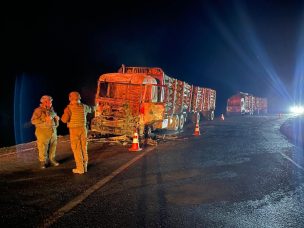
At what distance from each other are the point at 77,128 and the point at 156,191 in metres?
2.50

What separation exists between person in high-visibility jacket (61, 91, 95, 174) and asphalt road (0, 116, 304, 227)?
0.33m

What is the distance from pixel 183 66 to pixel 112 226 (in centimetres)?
6715

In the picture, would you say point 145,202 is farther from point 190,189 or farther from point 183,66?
point 183,66

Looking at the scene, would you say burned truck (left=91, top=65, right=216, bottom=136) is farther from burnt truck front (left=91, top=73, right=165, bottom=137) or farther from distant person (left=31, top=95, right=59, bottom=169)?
distant person (left=31, top=95, right=59, bottom=169)

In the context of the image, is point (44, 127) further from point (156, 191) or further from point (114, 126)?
point (114, 126)

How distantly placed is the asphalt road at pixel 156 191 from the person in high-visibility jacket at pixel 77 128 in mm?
331

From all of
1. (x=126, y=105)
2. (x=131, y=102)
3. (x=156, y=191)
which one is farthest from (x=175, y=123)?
(x=156, y=191)

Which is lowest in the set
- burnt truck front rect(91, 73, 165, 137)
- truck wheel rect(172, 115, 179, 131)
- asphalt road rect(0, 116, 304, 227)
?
asphalt road rect(0, 116, 304, 227)

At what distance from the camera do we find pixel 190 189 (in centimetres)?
599

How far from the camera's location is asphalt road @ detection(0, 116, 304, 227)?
14.4 feet

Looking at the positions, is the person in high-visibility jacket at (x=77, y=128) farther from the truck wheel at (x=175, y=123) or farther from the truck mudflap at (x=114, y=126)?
the truck wheel at (x=175, y=123)

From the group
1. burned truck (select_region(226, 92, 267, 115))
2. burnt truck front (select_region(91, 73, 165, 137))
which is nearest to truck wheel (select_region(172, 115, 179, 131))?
burnt truck front (select_region(91, 73, 165, 137))

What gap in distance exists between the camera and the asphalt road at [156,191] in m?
4.39

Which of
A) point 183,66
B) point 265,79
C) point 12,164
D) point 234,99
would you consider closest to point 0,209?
point 12,164
